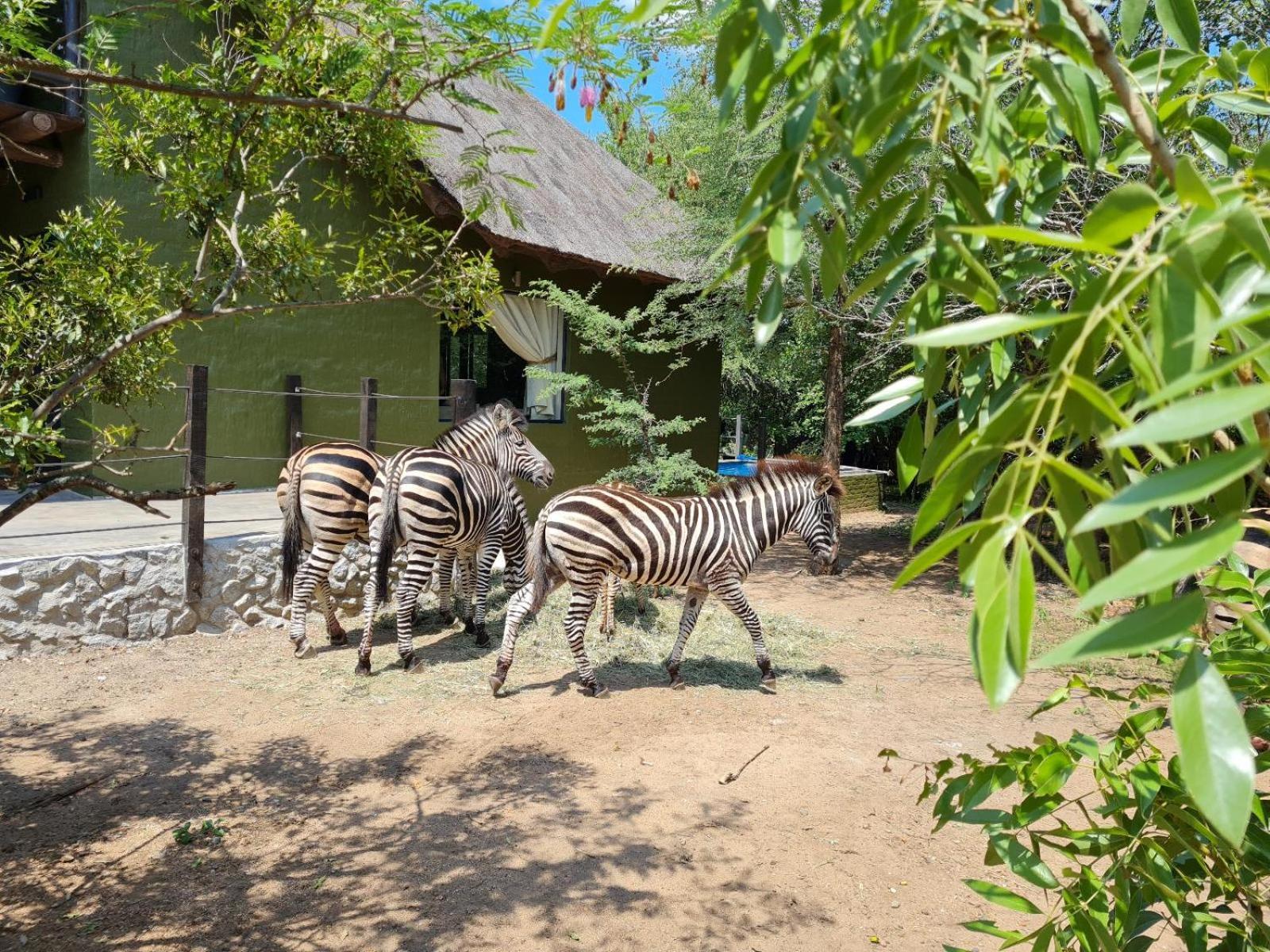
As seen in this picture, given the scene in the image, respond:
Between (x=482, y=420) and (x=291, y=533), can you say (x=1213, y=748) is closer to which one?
(x=291, y=533)

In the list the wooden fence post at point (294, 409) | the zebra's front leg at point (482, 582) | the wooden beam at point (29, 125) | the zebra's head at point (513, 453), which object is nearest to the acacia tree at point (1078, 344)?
the zebra's front leg at point (482, 582)

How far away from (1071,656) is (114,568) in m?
6.70

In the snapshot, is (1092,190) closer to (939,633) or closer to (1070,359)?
(939,633)

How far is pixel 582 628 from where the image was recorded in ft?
19.5

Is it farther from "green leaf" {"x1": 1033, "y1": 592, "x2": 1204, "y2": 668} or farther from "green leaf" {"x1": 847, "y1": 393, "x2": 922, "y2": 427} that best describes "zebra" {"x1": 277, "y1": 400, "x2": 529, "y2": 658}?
"green leaf" {"x1": 1033, "y1": 592, "x2": 1204, "y2": 668}

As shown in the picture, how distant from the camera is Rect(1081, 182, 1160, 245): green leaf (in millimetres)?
705

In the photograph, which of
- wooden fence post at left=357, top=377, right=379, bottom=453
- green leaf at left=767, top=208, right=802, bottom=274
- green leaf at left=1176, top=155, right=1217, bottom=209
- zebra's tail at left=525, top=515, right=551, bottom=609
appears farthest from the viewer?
wooden fence post at left=357, top=377, right=379, bottom=453

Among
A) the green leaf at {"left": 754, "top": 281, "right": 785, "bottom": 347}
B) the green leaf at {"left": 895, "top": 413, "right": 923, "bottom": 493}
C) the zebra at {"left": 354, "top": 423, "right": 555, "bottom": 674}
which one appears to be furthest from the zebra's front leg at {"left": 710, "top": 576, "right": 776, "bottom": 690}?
the green leaf at {"left": 754, "top": 281, "right": 785, "bottom": 347}

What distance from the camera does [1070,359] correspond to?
706mm

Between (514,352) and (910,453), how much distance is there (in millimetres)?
10632

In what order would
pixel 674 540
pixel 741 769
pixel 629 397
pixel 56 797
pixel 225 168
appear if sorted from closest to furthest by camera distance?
pixel 225 168 → pixel 56 797 → pixel 741 769 → pixel 674 540 → pixel 629 397

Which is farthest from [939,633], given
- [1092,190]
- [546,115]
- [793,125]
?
[546,115]

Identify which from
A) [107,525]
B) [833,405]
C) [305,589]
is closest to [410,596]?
[305,589]

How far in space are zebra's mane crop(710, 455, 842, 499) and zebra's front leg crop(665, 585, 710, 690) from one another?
71 cm
